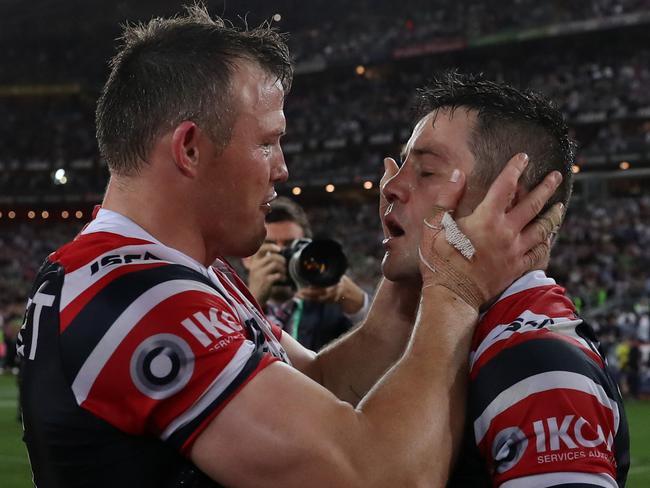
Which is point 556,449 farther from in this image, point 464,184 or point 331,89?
point 331,89

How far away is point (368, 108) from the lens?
3669 centimetres

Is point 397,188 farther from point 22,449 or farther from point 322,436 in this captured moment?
point 22,449

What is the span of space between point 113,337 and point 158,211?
0.42 metres

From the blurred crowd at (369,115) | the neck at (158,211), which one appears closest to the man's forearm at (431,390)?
the neck at (158,211)

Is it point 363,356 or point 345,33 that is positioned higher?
point 345,33

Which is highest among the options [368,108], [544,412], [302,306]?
[368,108]

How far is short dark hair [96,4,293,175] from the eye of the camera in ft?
6.77

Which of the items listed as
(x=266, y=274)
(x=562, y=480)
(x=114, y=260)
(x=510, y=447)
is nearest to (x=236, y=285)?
(x=114, y=260)

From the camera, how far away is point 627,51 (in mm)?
31969

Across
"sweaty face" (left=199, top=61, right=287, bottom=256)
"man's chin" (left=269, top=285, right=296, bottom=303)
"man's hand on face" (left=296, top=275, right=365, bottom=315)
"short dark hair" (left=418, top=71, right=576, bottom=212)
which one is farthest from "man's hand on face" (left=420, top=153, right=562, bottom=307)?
"man's chin" (left=269, top=285, right=296, bottom=303)

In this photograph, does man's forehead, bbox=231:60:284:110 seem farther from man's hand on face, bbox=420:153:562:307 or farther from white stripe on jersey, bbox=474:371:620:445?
white stripe on jersey, bbox=474:371:620:445

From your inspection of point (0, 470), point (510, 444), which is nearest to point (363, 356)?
point (510, 444)

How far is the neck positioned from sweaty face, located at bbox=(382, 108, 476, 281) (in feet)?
1.79

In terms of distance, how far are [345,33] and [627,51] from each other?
40.1ft
